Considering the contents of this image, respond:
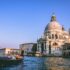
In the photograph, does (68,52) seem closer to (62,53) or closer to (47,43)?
(62,53)

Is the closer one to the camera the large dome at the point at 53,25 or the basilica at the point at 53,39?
the basilica at the point at 53,39

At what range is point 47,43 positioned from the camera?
149875 mm

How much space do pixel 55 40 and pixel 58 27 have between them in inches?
434

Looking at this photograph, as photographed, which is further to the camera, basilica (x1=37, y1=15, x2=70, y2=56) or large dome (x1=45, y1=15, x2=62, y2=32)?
large dome (x1=45, y1=15, x2=62, y2=32)

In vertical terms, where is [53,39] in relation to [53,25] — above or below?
below

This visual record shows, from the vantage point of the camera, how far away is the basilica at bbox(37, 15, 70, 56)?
485ft

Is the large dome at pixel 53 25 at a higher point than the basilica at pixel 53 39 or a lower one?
higher

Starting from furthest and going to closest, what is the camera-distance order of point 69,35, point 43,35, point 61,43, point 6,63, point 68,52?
point 69,35
point 43,35
point 61,43
point 68,52
point 6,63

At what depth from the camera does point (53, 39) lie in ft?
498

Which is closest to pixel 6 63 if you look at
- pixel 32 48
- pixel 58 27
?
pixel 58 27

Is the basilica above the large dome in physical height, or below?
below

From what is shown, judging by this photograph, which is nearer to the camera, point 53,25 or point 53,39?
point 53,39

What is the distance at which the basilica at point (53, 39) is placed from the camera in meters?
148

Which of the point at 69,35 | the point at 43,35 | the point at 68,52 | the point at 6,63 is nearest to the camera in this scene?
the point at 6,63
